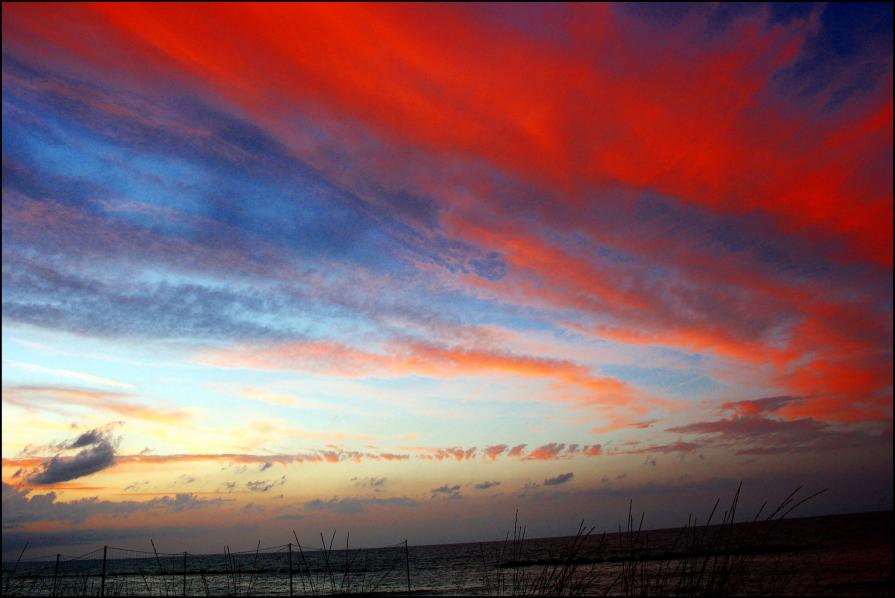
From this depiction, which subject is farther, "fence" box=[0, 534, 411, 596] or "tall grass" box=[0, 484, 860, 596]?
"fence" box=[0, 534, 411, 596]

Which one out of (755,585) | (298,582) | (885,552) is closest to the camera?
(755,585)

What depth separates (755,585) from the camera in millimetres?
30734

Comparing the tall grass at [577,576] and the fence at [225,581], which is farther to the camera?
the fence at [225,581]

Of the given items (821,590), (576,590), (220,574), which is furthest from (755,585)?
(220,574)

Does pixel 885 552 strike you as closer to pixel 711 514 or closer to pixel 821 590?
pixel 821 590

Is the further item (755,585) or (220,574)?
(220,574)

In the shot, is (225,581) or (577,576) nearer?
(577,576)

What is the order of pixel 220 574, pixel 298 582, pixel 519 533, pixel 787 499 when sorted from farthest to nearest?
pixel 220 574 → pixel 298 582 → pixel 519 533 → pixel 787 499

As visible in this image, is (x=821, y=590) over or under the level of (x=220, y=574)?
over

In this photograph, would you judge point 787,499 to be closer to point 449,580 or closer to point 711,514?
point 711,514

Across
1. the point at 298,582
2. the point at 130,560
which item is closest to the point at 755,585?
the point at 298,582

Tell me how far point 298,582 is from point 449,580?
51.3 ft

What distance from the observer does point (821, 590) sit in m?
27.2

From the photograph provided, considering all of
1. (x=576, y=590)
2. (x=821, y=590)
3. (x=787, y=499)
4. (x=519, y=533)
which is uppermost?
(x=787, y=499)
